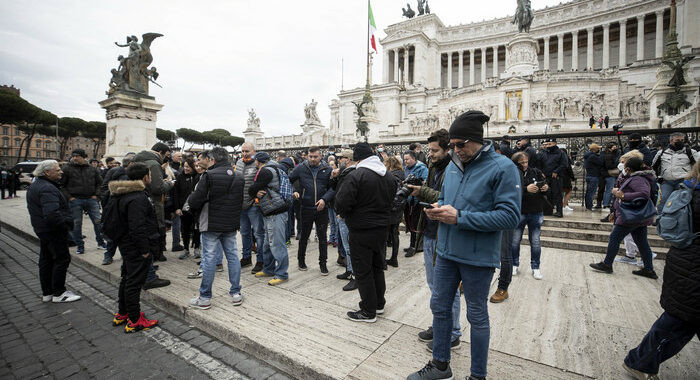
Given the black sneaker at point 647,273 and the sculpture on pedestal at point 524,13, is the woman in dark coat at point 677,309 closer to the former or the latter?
the black sneaker at point 647,273

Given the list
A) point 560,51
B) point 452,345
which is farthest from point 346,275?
point 560,51

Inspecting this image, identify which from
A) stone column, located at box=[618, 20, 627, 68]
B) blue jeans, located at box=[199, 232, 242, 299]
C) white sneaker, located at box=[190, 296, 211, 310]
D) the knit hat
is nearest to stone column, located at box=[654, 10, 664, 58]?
stone column, located at box=[618, 20, 627, 68]

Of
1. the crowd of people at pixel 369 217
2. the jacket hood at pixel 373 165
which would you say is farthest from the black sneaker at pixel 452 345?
the jacket hood at pixel 373 165

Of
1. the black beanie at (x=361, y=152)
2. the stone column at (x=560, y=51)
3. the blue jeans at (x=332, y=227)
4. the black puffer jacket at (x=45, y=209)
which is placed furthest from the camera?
the stone column at (x=560, y=51)

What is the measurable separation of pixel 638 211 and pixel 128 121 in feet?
48.1

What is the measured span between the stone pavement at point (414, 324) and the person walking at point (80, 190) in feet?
6.65

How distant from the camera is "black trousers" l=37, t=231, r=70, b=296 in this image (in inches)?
181

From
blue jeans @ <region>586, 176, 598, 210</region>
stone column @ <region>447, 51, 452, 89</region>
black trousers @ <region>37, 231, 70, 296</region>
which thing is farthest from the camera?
stone column @ <region>447, 51, 452, 89</region>

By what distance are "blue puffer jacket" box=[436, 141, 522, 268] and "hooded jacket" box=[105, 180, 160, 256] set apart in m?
3.56

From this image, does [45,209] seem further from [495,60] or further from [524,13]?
[495,60]

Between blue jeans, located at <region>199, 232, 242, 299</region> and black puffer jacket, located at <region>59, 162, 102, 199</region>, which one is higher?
black puffer jacket, located at <region>59, 162, 102, 199</region>

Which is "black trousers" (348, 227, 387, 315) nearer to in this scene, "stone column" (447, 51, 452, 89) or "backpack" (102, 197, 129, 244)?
"backpack" (102, 197, 129, 244)

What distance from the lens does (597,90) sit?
28.5m

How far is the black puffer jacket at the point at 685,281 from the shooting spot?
237 centimetres
